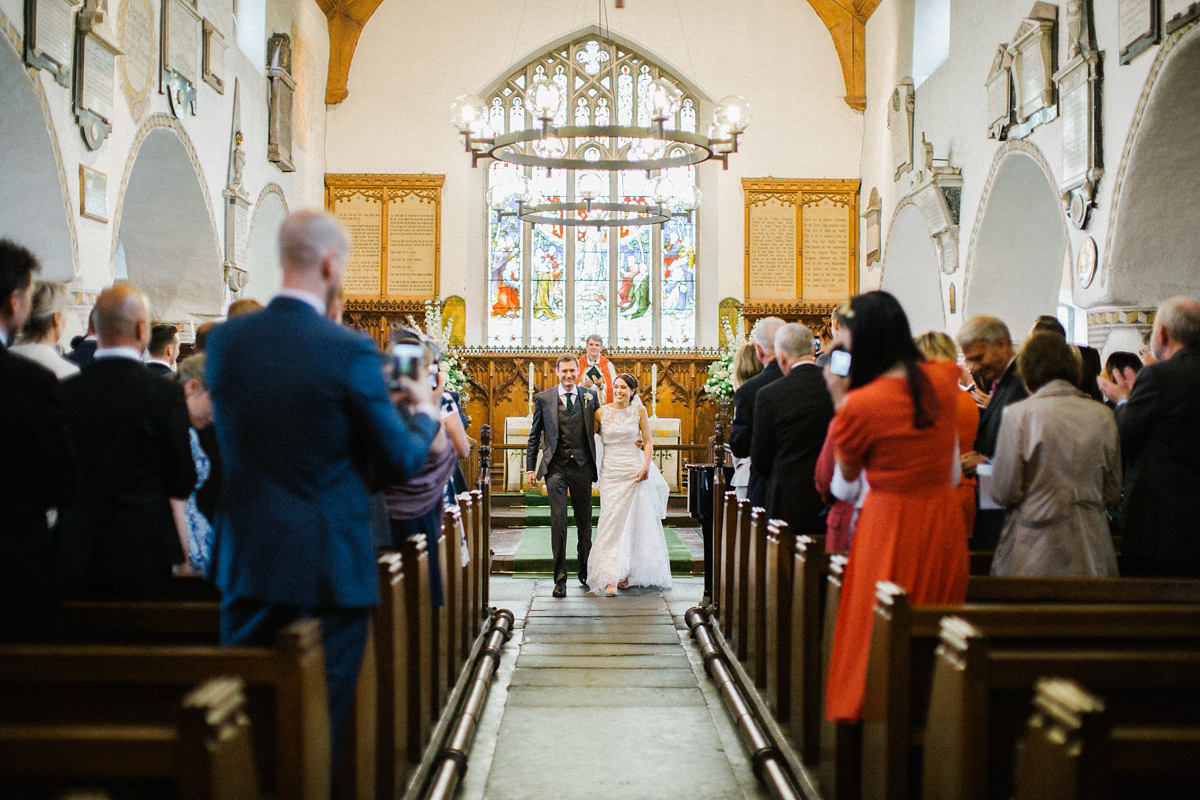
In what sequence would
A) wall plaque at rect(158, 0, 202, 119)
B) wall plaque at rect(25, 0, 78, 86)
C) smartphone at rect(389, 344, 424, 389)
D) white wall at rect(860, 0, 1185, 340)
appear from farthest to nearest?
wall plaque at rect(158, 0, 202, 119), white wall at rect(860, 0, 1185, 340), wall plaque at rect(25, 0, 78, 86), smartphone at rect(389, 344, 424, 389)

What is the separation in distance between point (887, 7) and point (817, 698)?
10162 millimetres

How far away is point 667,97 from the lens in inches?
236

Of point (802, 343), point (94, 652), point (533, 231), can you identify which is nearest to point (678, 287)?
point (533, 231)

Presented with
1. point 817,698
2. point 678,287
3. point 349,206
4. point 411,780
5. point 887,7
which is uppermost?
point 887,7

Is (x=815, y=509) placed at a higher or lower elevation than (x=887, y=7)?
lower

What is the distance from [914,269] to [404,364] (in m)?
9.91

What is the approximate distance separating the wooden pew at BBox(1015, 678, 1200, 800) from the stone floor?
73.6 inches

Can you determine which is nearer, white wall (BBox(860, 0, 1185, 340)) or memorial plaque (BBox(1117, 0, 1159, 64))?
memorial plaque (BBox(1117, 0, 1159, 64))

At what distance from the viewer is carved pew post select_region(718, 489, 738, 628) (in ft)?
15.0

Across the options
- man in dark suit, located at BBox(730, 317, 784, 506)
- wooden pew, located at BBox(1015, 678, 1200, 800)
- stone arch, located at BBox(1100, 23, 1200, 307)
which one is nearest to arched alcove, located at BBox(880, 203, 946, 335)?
stone arch, located at BBox(1100, 23, 1200, 307)

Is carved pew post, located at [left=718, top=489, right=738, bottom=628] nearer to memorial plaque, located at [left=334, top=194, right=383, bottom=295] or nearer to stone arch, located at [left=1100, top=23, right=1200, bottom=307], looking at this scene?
stone arch, located at [left=1100, top=23, right=1200, bottom=307]

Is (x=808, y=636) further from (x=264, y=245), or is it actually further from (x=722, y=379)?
(x=264, y=245)

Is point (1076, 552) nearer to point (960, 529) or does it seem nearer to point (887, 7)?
point (960, 529)

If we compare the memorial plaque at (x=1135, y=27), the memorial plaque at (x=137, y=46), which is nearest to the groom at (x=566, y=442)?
the memorial plaque at (x=137, y=46)
